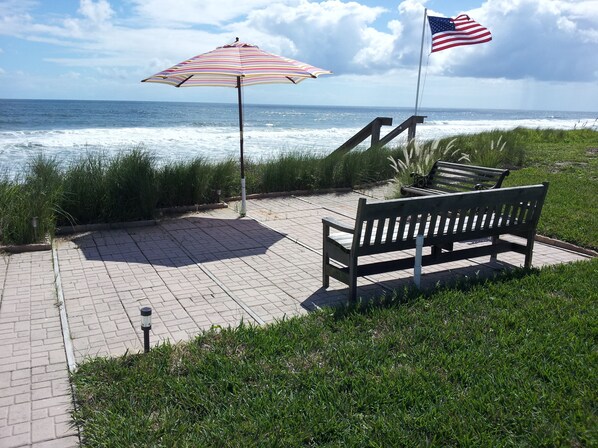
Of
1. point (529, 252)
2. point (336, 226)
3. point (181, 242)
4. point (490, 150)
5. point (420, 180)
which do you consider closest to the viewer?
point (336, 226)

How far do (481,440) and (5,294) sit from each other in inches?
176

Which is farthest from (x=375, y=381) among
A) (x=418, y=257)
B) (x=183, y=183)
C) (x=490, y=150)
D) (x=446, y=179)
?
(x=490, y=150)

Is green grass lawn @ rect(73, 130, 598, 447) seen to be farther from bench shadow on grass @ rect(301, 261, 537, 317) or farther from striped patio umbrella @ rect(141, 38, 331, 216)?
striped patio umbrella @ rect(141, 38, 331, 216)

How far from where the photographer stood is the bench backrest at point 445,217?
4.61m

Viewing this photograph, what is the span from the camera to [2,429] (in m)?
2.96

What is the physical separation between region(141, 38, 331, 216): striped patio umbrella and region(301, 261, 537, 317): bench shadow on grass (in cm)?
352

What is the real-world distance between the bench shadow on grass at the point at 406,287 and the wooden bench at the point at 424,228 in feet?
0.64

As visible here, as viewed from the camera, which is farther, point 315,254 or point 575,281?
point 315,254

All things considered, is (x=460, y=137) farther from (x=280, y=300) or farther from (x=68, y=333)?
(x=68, y=333)

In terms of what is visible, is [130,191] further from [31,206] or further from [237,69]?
[237,69]

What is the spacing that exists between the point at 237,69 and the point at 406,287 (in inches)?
161

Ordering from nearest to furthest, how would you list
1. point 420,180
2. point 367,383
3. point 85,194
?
point 367,383
point 85,194
point 420,180

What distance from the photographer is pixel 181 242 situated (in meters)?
6.99

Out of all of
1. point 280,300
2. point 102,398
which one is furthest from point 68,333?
point 280,300
